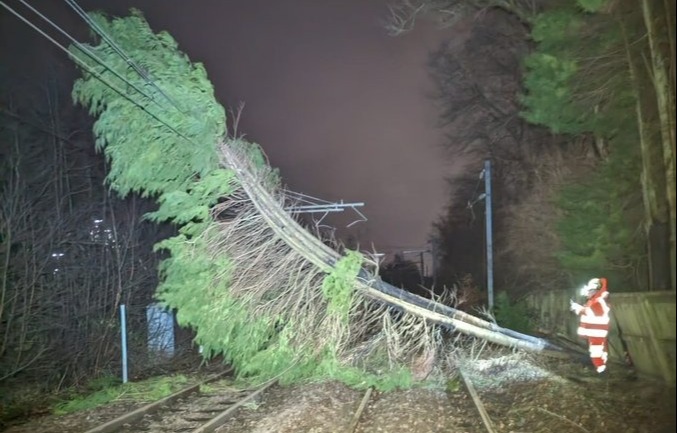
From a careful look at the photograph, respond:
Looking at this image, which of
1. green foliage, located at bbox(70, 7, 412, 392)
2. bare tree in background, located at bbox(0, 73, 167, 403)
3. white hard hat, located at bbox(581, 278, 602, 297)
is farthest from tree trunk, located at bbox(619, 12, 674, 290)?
bare tree in background, located at bbox(0, 73, 167, 403)

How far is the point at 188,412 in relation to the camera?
11586 millimetres

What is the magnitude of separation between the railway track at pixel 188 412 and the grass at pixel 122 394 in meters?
0.54

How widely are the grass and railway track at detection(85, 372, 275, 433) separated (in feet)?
1.78

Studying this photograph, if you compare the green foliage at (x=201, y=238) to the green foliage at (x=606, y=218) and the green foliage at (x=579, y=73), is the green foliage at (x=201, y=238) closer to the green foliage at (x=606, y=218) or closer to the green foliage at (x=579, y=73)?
the green foliage at (x=579, y=73)

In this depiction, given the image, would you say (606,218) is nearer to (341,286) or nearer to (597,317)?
(597,317)

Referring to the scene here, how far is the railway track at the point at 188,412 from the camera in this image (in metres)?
10.1

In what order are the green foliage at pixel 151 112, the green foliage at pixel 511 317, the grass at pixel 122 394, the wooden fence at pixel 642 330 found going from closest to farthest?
1. the wooden fence at pixel 642 330
2. the grass at pixel 122 394
3. the green foliage at pixel 151 112
4. the green foliage at pixel 511 317

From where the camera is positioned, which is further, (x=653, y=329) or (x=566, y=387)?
(x=566, y=387)

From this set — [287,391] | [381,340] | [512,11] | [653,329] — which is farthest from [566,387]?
[512,11]

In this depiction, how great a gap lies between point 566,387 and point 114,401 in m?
8.69

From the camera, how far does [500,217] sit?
122ft

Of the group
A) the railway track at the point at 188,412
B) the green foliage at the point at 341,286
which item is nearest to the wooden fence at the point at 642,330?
the green foliage at the point at 341,286

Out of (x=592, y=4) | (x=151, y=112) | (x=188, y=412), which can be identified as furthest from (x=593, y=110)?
(x=188, y=412)

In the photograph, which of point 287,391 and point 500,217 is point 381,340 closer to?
point 287,391
